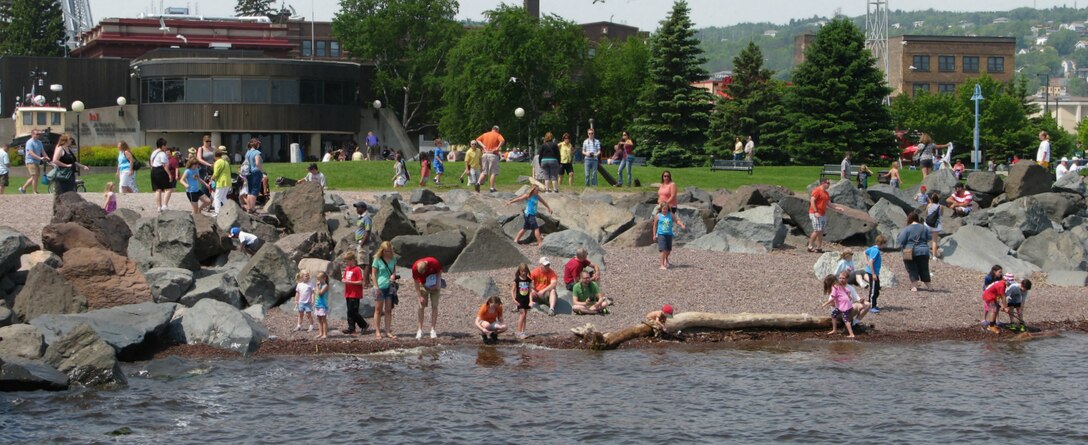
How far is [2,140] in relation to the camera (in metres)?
68.6

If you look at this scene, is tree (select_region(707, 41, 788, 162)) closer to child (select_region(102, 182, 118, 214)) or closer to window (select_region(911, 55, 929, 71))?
child (select_region(102, 182, 118, 214))

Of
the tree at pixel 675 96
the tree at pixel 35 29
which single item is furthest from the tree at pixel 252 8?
the tree at pixel 675 96

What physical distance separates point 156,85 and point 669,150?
86.2 ft

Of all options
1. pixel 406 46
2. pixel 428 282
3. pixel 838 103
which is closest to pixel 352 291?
pixel 428 282

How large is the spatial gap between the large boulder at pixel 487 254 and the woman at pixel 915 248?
7.21m

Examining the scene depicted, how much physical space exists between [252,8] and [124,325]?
347 feet

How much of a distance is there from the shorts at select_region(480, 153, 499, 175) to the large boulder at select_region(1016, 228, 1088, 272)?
42.5ft

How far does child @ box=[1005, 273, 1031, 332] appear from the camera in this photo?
71.6 ft

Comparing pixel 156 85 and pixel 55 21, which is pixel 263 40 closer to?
pixel 55 21

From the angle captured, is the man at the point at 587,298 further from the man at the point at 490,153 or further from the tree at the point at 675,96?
the tree at the point at 675,96

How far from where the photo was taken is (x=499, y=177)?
3809cm

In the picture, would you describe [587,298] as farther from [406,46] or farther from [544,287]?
[406,46]

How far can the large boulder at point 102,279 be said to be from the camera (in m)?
21.1

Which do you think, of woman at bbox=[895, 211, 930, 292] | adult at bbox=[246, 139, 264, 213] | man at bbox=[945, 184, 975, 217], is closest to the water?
woman at bbox=[895, 211, 930, 292]
